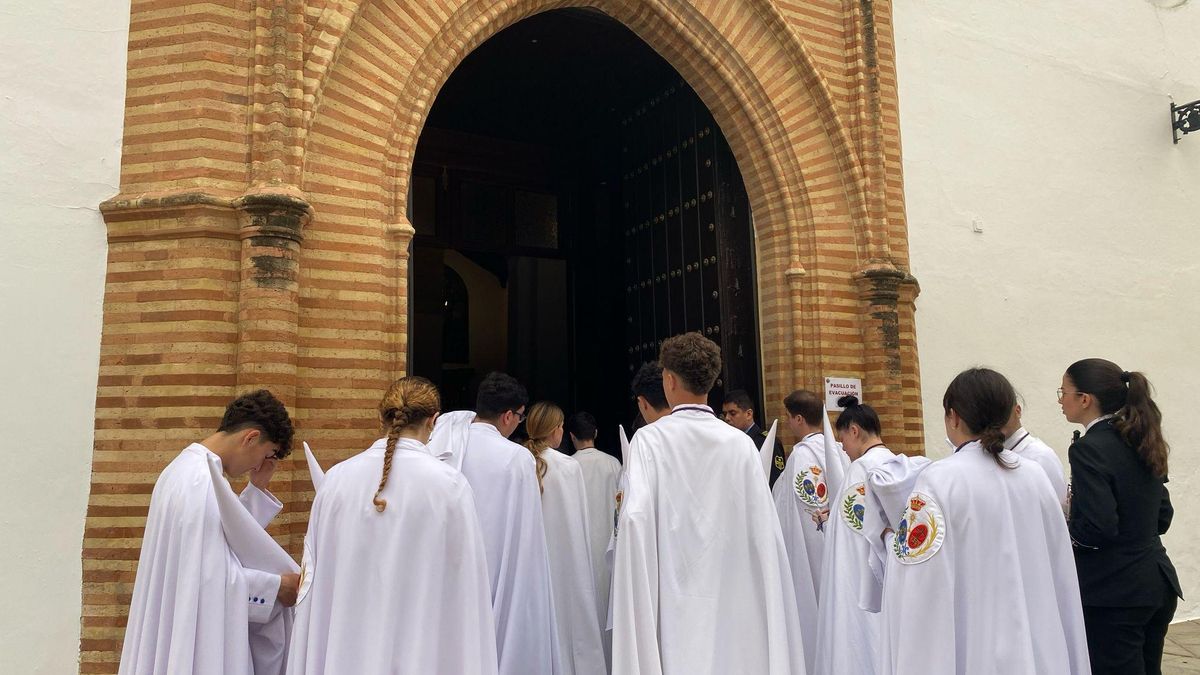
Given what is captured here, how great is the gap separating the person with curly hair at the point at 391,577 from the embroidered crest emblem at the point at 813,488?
251 centimetres

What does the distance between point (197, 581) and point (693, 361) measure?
1939 millimetres

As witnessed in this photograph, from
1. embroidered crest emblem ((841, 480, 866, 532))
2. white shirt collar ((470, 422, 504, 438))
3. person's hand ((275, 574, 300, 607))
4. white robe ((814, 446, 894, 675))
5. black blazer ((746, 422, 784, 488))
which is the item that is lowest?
white robe ((814, 446, 894, 675))

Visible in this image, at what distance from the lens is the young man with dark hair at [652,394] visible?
3.94 m

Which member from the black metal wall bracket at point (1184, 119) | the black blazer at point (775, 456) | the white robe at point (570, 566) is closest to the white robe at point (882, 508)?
the white robe at point (570, 566)

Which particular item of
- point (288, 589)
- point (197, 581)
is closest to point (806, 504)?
point (288, 589)

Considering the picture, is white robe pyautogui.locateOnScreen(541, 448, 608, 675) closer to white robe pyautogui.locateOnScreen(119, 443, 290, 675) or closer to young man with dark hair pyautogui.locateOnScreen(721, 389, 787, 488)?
young man with dark hair pyautogui.locateOnScreen(721, 389, 787, 488)

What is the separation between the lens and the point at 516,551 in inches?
173

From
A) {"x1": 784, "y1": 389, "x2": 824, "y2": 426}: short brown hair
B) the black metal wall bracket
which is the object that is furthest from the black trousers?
the black metal wall bracket

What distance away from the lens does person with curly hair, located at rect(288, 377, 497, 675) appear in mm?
2947

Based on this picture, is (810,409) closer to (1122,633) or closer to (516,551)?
(516,551)

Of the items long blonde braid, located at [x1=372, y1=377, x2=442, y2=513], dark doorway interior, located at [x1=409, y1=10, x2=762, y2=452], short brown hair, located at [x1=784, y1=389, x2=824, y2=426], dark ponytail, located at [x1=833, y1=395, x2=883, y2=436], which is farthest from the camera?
dark doorway interior, located at [x1=409, y1=10, x2=762, y2=452]

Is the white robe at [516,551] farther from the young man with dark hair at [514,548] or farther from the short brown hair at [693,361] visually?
the short brown hair at [693,361]

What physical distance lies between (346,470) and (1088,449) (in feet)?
9.29

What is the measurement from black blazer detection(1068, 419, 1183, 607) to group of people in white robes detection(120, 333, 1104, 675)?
0.23 meters
